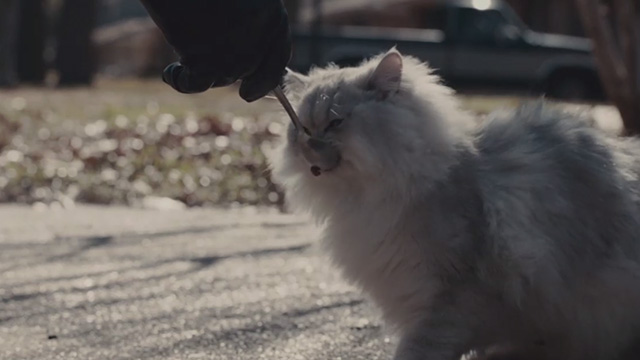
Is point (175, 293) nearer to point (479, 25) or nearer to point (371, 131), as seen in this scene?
point (371, 131)

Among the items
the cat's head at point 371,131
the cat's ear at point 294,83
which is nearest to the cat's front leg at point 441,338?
the cat's head at point 371,131

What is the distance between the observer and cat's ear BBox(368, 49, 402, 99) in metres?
3.87

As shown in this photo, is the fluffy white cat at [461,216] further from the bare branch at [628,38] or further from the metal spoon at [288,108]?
the bare branch at [628,38]

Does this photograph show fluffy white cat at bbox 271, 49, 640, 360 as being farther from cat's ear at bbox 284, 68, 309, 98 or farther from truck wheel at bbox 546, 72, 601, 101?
truck wheel at bbox 546, 72, 601, 101

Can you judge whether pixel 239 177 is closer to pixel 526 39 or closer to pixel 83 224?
pixel 83 224

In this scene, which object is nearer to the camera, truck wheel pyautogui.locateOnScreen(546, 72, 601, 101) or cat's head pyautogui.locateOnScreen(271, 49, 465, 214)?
cat's head pyautogui.locateOnScreen(271, 49, 465, 214)

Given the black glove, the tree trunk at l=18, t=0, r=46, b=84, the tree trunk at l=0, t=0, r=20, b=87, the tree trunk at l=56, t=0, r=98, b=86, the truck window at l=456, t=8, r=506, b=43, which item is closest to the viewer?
the black glove

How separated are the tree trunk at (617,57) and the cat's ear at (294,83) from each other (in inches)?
240

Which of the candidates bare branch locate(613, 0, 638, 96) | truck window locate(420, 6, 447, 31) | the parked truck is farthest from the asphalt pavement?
truck window locate(420, 6, 447, 31)

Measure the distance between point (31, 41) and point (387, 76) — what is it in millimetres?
22184

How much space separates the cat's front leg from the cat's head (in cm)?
41

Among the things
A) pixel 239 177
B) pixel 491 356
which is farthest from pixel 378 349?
pixel 239 177

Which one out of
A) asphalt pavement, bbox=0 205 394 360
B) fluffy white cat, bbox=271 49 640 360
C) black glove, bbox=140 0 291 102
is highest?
black glove, bbox=140 0 291 102

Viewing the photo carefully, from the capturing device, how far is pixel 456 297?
12.1 ft
